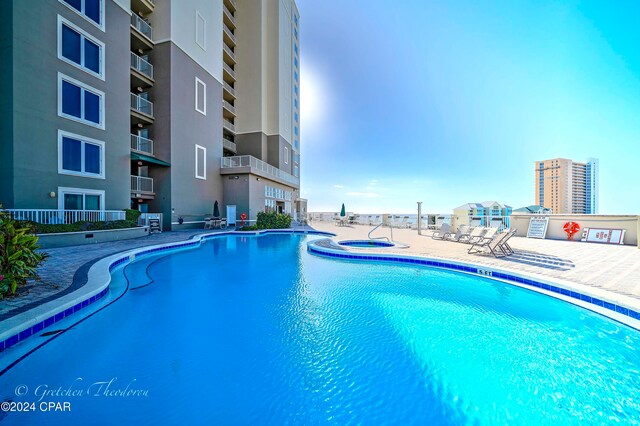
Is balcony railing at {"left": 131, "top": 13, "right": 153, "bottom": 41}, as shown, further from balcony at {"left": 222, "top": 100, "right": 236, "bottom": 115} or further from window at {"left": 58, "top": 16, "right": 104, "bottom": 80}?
balcony at {"left": 222, "top": 100, "right": 236, "bottom": 115}

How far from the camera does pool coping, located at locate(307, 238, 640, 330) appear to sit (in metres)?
3.49

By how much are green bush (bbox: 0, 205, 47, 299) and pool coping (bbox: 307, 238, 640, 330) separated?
21.1 feet

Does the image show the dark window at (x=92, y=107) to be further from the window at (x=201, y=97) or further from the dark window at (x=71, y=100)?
the window at (x=201, y=97)

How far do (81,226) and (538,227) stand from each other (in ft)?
61.1

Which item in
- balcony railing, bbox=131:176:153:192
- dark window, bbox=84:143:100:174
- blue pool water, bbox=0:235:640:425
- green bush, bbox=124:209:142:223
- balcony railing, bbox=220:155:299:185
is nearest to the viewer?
blue pool water, bbox=0:235:640:425

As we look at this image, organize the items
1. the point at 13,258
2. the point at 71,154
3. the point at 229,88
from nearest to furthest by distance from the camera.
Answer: the point at 13,258 < the point at 71,154 < the point at 229,88

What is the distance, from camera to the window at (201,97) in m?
15.3

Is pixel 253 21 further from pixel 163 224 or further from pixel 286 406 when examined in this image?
pixel 286 406

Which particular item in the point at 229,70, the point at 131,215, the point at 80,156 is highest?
the point at 229,70

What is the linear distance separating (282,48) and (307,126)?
350 inches

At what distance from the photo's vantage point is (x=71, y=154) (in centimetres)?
926

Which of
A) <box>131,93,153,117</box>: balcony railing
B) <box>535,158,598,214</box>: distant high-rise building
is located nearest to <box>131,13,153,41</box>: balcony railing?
<box>131,93,153,117</box>: balcony railing

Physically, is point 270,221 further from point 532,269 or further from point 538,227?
point 538,227
